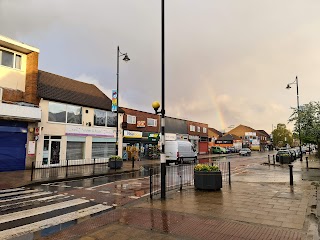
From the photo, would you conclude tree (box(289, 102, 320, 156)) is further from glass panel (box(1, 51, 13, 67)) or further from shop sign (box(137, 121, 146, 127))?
glass panel (box(1, 51, 13, 67))

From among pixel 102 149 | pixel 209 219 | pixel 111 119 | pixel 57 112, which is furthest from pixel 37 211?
pixel 111 119

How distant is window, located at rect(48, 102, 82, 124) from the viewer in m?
22.0

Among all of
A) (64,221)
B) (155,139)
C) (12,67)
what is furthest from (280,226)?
(155,139)

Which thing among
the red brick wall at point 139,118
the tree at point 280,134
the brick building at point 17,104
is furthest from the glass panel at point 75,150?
the tree at point 280,134

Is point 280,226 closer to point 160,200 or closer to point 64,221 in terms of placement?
point 160,200

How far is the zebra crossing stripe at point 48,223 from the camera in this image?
5.75 meters

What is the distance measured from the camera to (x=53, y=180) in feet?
45.8

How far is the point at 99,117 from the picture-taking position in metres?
26.8

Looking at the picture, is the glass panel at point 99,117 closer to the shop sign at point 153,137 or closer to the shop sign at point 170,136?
the shop sign at point 153,137

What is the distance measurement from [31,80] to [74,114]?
511 centimetres

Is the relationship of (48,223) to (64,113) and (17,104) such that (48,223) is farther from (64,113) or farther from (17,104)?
(64,113)

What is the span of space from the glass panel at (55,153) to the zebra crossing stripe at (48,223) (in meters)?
15.1

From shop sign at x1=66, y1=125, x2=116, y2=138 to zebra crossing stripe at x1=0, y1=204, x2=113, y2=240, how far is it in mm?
16393

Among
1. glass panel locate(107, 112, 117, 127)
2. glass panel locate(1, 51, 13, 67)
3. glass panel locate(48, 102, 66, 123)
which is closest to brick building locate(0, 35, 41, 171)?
glass panel locate(1, 51, 13, 67)
